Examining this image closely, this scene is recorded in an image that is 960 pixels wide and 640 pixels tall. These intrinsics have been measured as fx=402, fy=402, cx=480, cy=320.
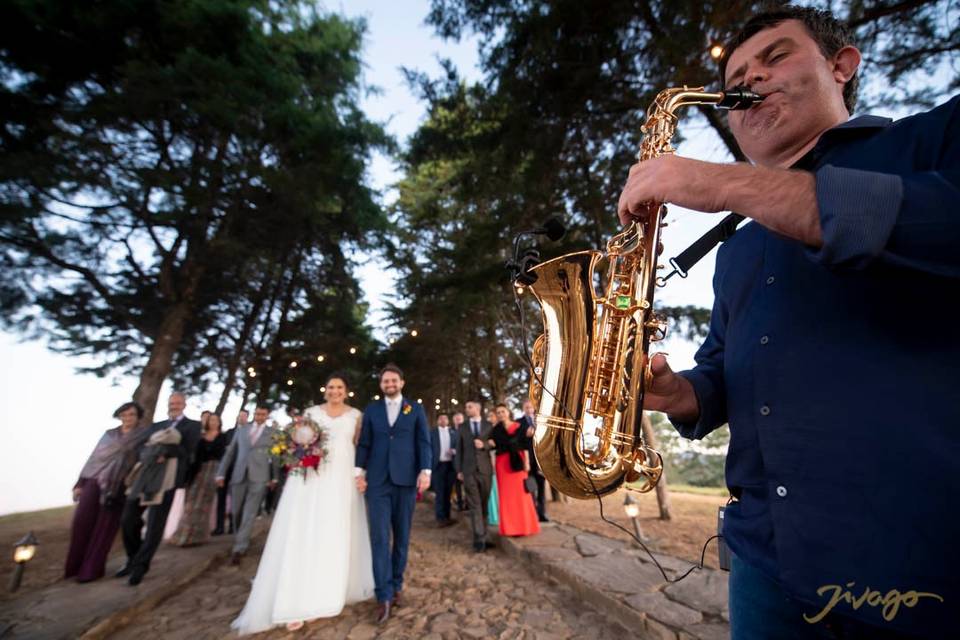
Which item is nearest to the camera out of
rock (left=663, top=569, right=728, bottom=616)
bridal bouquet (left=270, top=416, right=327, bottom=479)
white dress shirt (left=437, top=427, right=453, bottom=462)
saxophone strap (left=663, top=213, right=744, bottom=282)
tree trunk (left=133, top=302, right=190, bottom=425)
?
saxophone strap (left=663, top=213, right=744, bottom=282)

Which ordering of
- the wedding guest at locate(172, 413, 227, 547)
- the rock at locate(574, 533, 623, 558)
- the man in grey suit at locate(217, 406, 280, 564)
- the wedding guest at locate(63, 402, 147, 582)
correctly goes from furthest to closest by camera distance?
the wedding guest at locate(172, 413, 227, 547)
the man in grey suit at locate(217, 406, 280, 564)
the rock at locate(574, 533, 623, 558)
the wedding guest at locate(63, 402, 147, 582)

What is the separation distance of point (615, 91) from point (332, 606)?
8.89 metres

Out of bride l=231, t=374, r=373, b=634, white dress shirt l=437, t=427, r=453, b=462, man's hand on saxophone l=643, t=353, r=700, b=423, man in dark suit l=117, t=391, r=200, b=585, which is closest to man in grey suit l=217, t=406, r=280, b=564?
man in dark suit l=117, t=391, r=200, b=585

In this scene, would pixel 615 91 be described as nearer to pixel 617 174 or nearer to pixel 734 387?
pixel 617 174

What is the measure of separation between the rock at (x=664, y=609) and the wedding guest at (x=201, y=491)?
25.6ft

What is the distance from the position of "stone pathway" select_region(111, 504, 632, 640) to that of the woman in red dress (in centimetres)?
105

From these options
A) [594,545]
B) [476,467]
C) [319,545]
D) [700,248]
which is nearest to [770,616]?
[700,248]

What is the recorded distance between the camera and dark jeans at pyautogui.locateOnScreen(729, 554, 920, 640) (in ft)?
2.96

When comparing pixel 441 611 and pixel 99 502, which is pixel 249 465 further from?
pixel 441 611

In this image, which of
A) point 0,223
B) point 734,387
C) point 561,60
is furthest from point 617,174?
point 0,223

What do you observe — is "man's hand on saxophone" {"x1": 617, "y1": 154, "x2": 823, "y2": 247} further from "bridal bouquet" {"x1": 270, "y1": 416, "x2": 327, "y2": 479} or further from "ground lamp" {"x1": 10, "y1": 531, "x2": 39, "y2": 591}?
"ground lamp" {"x1": 10, "y1": 531, "x2": 39, "y2": 591}

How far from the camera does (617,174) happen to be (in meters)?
8.51

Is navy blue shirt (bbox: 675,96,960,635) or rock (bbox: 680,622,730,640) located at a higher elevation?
navy blue shirt (bbox: 675,96,960,635)

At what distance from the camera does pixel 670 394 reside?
158cm
